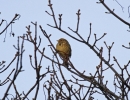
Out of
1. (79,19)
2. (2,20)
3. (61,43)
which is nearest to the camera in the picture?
(79,19)

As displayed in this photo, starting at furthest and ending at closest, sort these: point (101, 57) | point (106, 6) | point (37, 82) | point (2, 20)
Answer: point (2, 20) → point (101, 57) → point (106, 6) → point (37, 82)

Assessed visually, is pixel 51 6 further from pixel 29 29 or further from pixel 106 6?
pixel 106 6

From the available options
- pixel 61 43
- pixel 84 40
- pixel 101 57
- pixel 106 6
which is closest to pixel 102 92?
pixel 101 57

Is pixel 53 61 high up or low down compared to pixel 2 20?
down

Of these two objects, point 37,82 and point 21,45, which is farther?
point 21,45

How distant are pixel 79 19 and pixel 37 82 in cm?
117

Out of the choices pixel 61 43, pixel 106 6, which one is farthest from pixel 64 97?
pixel 61 43

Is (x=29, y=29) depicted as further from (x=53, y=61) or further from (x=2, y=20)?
(x=2, y=20)

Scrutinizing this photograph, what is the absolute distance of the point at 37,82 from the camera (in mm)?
3160

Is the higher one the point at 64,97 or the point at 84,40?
the point at 84,40

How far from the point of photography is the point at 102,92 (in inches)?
138

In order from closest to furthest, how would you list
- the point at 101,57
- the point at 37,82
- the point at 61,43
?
the point at 37,82 < the point at 101,57 < the point at 61,43

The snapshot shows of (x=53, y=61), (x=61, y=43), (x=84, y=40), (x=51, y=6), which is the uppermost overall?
(x=61, y=43)

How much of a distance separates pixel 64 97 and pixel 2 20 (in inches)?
61.8
